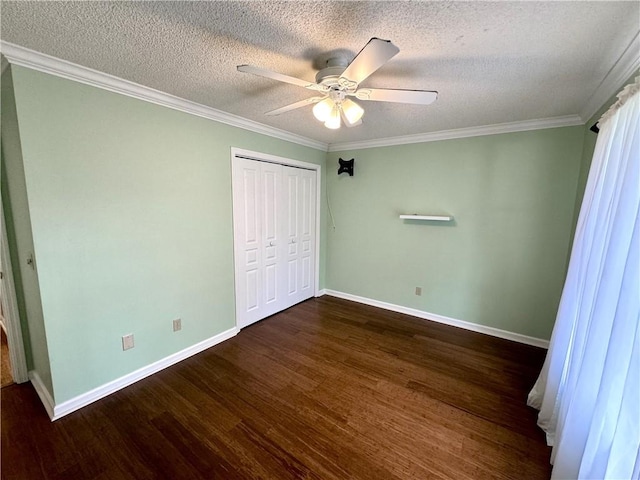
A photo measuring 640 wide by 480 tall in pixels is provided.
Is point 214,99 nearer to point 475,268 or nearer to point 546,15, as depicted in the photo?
point 546,15

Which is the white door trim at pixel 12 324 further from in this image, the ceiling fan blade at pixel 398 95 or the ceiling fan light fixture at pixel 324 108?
the ceiling fan blade at pixel 398 95

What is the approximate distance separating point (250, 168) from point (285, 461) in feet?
8.67

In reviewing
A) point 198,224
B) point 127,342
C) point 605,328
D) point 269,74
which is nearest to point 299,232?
point 198,224

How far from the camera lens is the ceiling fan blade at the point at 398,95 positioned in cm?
154

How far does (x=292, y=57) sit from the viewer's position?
1615 mm

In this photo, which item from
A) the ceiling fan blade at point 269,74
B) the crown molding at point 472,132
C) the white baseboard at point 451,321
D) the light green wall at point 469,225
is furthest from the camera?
the white baseboard at point 451,321

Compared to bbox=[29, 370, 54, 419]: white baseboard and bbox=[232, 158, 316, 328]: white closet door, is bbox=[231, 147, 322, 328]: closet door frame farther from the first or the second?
bbox=[29, 370, 54, 419]: white baseboard

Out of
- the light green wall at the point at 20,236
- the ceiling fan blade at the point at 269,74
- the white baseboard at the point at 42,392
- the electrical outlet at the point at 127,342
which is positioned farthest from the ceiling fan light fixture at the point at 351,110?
the white baseboard at the point at 42,392

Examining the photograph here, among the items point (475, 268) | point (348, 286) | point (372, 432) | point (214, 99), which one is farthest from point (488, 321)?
point (214, 99)

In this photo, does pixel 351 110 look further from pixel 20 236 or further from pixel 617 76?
pixel 20 236

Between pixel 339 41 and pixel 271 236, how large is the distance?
2.34 metres

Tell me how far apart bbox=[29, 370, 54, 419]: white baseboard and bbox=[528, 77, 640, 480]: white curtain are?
3.12 metres

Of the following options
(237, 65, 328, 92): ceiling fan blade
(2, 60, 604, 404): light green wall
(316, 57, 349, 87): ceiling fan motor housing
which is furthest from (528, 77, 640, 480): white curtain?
(237, 65, 328, 92): ceiling fan blade

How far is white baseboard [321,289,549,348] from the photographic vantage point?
2.91 meters
